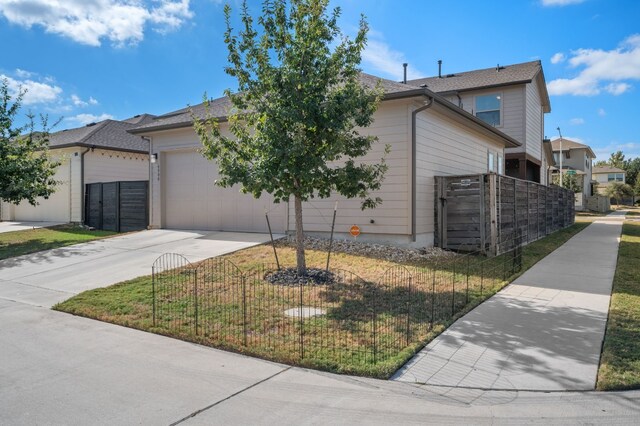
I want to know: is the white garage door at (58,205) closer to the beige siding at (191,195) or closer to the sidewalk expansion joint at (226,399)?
the beige siding at (191,195)

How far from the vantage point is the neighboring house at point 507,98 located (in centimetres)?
1802

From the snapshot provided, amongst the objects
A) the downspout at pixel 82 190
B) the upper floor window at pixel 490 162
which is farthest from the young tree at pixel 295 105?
the downspout at pixel 82 190

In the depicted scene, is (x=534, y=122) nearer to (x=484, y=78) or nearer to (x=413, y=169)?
(x=484, y=78)

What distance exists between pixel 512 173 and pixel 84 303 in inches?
804

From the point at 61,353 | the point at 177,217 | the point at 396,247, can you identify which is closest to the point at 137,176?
the point at 177,217

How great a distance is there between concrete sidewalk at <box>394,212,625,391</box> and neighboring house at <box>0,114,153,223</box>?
16.5 meters

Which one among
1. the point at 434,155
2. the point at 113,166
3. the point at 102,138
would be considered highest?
the point at 102,138

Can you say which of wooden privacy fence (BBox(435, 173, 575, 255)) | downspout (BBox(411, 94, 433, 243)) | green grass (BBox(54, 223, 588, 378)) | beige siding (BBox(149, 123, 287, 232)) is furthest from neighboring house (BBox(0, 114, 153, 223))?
wooden privacy fence (BBox(435, 173, 575, 255))

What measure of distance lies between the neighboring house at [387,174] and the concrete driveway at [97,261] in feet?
2.98

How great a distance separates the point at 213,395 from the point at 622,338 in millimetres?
4243

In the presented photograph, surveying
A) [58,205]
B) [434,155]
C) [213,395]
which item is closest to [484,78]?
[434,155]

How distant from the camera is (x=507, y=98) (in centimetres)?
1828

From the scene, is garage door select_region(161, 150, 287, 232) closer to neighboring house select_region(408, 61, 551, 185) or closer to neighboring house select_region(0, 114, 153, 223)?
neighboring house select_region(0, 114, 153, 223)

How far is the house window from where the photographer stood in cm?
1855
